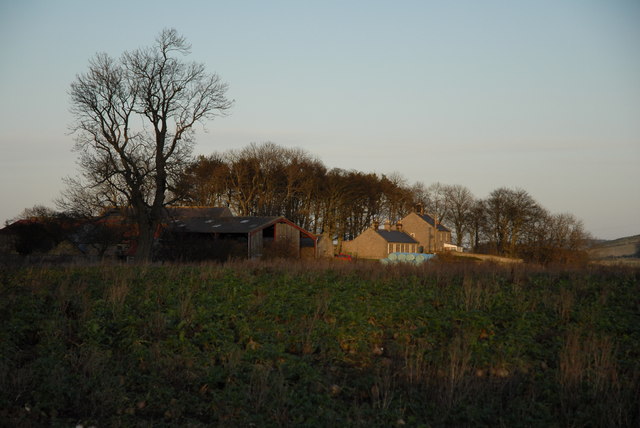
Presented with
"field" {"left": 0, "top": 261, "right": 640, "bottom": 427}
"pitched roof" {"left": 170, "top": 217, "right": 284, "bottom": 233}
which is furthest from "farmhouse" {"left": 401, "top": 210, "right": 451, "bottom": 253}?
"field" {"left": 0, "top": 261, "right": 640, "bottom": 427}

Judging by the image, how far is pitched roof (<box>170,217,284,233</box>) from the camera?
165 feet

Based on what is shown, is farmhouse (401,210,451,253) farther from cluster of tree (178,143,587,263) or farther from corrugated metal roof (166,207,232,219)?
corrugated metal roof (166,207,232,219)

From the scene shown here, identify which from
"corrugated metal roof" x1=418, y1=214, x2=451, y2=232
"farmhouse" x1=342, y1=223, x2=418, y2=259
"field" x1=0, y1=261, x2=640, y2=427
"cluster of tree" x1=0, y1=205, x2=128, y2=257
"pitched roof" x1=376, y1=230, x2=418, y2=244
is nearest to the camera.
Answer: "field" x1=0, y1=261, x2=640, y2=427

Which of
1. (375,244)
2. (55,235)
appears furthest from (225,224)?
(375,244)

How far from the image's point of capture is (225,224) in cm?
5259

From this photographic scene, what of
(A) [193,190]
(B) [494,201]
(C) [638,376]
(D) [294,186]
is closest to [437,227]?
(B) [494,201]

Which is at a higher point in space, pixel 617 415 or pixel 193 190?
pixel 193 190

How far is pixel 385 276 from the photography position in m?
15.7

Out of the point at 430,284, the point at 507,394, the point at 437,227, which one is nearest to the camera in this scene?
the point at 507,394

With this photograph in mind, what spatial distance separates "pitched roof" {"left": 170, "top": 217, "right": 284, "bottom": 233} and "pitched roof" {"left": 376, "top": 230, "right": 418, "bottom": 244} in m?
23.2

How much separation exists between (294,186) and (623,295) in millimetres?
58422

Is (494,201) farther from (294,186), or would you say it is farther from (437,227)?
(294,186)

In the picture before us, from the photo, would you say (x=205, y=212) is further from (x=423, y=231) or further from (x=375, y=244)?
(x=423, y=231)

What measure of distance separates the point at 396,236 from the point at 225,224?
30.0 metres
